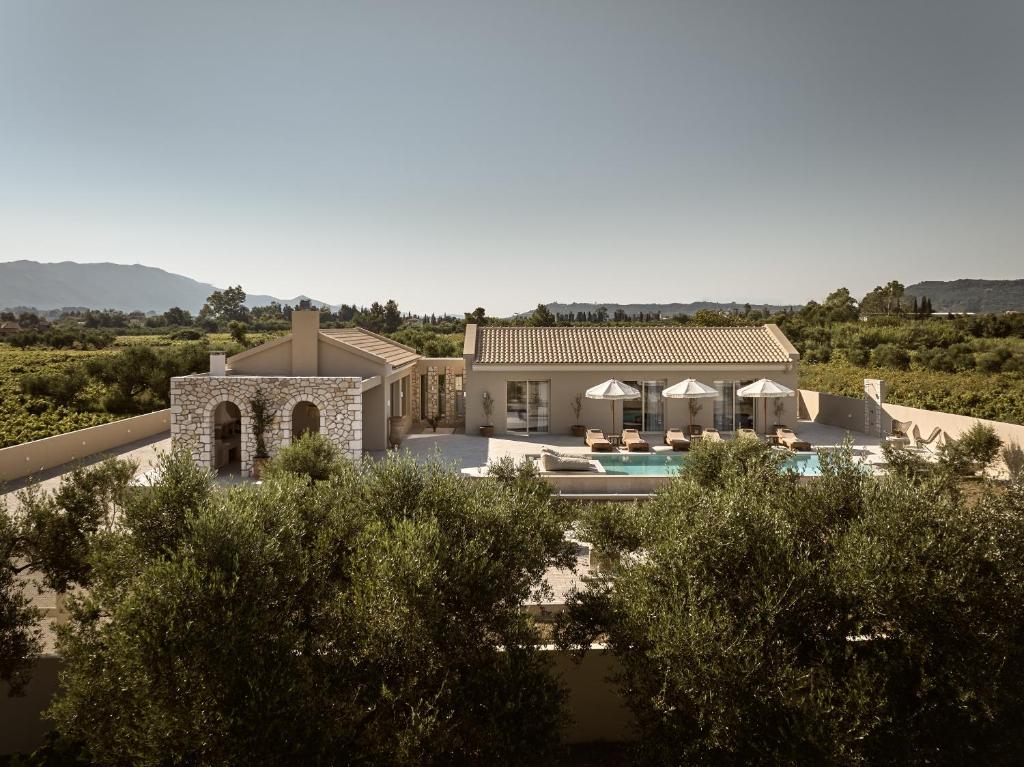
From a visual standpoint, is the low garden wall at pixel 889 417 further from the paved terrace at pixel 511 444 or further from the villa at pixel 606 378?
the villa at pixel 606 378

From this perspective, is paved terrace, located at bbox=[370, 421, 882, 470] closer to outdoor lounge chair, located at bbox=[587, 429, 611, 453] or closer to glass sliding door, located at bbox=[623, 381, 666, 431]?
outdoor lounge chair, located at bbox=[587, 429, 611, 453]

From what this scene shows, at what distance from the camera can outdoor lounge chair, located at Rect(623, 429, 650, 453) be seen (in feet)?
76.7

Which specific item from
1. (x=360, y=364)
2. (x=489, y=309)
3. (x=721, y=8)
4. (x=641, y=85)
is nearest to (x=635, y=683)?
(x=360, y=364)

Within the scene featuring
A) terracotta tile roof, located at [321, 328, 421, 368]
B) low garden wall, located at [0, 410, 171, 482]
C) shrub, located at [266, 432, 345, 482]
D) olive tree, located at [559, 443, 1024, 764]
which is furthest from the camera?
terracotta tile roof, located at [321, 328, 421, 368]

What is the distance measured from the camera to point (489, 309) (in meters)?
73.3

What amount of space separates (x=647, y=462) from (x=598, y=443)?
7.12ft

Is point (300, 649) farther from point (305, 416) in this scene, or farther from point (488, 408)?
point (488, 408)

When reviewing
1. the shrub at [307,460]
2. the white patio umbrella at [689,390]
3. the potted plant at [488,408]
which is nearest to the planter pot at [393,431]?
the potted plant at [488,408]

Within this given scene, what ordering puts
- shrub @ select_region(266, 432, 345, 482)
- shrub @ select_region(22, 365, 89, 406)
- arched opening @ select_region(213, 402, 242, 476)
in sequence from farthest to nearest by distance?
shrub @ select_region(22, 365, 89, 406), arched opening @ select_region(213, 402, 242, 476), shrub @ select_region(266, 432, 345, 482)

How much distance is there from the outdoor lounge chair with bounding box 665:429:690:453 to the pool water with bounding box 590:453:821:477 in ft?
2.49

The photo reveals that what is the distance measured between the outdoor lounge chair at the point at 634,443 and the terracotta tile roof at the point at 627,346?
3.84 meters

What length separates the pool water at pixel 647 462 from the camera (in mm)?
20031

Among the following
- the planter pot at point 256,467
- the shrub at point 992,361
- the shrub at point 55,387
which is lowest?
the planter pot at point 256,467

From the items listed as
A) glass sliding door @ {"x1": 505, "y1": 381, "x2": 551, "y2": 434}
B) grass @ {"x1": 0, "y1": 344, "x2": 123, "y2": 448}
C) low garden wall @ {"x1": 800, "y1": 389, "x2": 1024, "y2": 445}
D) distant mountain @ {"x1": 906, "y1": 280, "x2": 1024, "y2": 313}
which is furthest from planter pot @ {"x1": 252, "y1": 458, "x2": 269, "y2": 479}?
distant mountain @ {"x1": 906, "y1": 280, "x2": 1024, "y2": 313}
